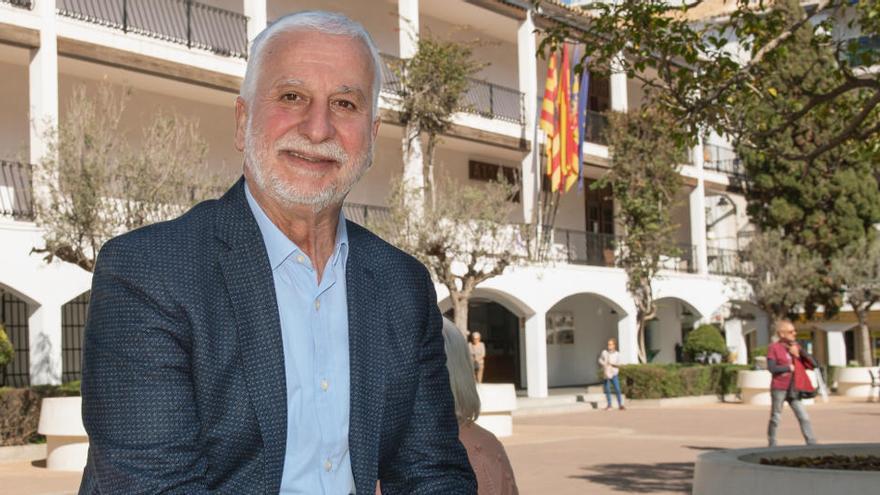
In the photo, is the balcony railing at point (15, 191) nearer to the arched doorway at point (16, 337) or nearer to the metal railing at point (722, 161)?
the arched doorway at point (16, 337)

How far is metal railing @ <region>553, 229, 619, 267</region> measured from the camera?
3241cm

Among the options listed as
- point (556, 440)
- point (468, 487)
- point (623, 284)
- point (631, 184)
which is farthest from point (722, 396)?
point (468, 487)

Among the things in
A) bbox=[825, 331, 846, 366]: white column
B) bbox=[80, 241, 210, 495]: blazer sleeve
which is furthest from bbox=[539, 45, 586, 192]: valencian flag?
bbox=[80, 241, 210, 495]: blazer sleeve

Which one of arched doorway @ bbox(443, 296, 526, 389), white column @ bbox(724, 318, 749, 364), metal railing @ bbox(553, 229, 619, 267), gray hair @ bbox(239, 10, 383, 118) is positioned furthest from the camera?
white column @ bbox(724, 318, 749, 364)

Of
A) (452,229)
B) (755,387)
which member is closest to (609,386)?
(755,387)

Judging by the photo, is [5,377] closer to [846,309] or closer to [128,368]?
[128,368]

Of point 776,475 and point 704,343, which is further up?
point 704,343

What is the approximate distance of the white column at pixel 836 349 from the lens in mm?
45312

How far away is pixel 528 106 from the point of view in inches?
1147

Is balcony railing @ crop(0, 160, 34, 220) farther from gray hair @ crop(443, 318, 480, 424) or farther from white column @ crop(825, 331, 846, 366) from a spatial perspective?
white column @ crop(825, 331, 846, 366)

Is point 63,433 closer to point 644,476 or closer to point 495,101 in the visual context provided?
point 644,476

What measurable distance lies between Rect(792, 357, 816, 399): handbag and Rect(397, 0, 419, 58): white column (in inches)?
497

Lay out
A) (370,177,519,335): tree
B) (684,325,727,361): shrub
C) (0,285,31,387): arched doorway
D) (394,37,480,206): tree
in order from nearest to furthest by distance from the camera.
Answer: (0,285,31,387): arched doorway < (370,177,519,335): tree < (394,37,480,206): tree < (684,325,727,361): shrub

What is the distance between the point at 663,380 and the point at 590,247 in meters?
5.40
